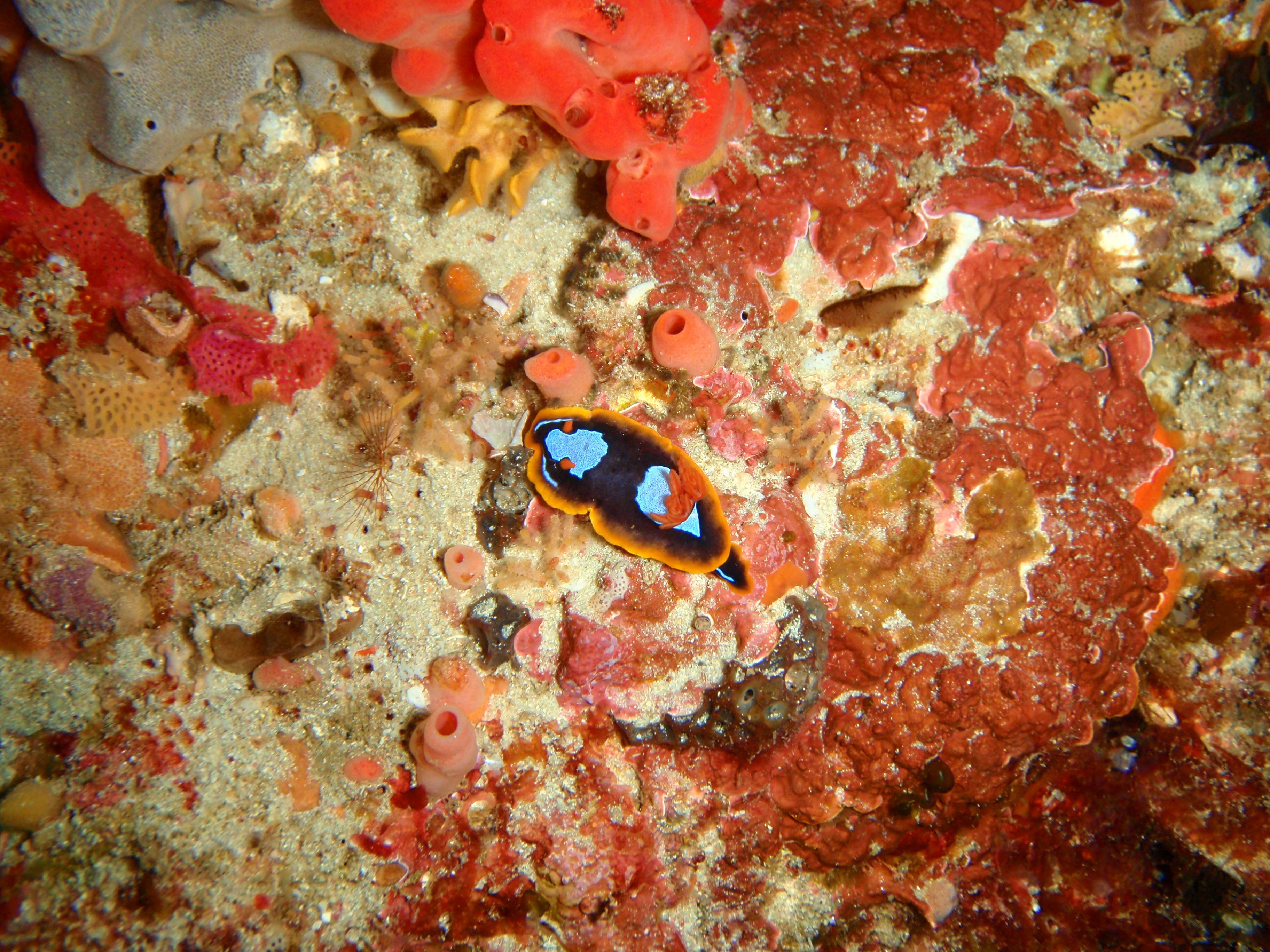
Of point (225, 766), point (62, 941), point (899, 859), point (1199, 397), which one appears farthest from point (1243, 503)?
point (62, 941)

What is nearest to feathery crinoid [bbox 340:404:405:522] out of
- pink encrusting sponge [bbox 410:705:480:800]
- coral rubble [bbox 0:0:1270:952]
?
coral rubble [bbox 0:0:1270:952]

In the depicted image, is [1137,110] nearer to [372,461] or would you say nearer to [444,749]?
[372,461]

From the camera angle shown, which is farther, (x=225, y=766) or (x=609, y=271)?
(x=225, y=766)

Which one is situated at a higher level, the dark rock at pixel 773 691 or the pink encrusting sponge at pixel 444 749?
the dark rock at pixel 773 691

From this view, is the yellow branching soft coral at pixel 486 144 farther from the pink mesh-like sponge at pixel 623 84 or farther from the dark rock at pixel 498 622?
the dark rock at pixel 498 622

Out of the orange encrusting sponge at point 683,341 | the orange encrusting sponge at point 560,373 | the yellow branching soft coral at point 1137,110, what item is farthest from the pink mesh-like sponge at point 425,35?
the yellow branching soft coral at point 1137,110

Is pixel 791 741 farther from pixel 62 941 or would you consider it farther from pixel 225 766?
pixel 62 941

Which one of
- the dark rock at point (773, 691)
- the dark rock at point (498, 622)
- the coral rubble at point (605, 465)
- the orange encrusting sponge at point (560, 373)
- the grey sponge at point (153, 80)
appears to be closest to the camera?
the grey sponge at point (153, 80)
